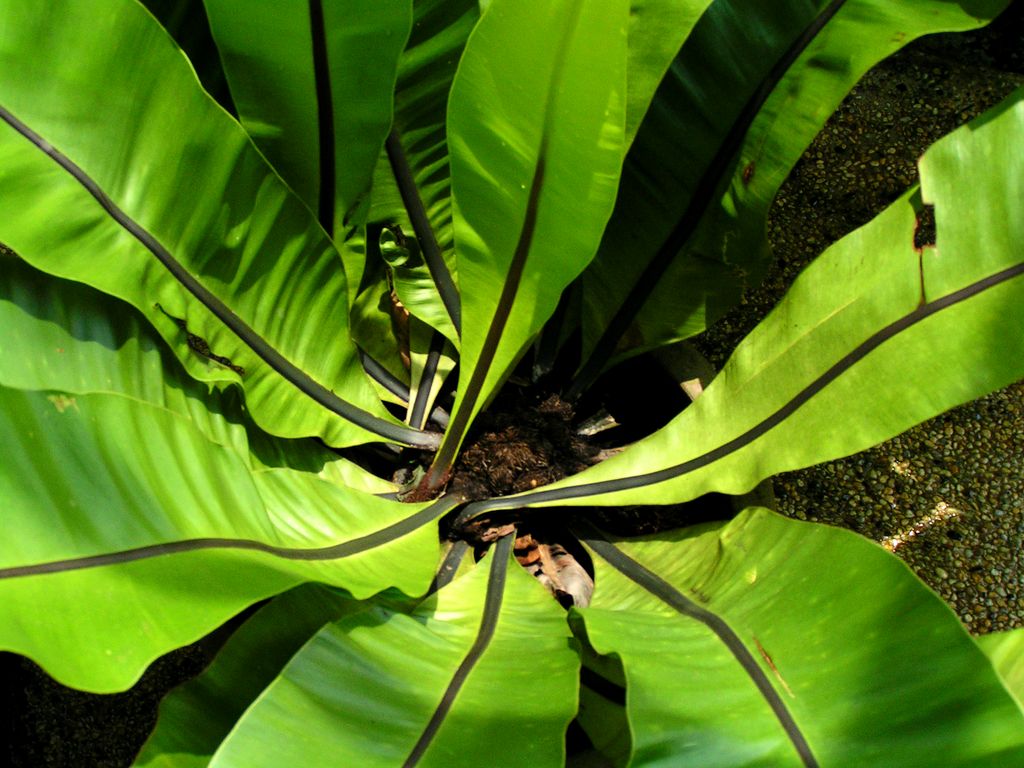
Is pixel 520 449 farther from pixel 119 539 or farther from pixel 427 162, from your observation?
pixel 119 539

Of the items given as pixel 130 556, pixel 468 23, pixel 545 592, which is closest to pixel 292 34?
pixel 468 23

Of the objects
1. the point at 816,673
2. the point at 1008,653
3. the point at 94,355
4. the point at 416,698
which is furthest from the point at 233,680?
the point at 1008,653

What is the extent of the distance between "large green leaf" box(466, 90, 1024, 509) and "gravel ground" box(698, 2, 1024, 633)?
416mm

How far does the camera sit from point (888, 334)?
2.21 ft

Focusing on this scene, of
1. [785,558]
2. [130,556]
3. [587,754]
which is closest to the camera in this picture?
[130,556]

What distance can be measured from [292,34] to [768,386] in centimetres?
47

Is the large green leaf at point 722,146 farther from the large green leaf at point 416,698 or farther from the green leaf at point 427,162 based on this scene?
the large green leaf at point 416,698

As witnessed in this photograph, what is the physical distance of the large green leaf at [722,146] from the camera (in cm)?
73

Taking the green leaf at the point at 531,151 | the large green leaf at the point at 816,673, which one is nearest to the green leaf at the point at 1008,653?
the large green leaf at the point at 816,673

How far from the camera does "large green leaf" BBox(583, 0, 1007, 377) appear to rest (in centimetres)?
73

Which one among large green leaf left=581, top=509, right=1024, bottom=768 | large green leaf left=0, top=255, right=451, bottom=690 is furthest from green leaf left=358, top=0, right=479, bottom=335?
large green leaf left=581, top=509, right=1024, bottom=768

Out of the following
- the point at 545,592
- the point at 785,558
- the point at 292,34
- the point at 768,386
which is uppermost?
the point at 292,34

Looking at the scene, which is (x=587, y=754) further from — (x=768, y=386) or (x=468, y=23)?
(x=468, y=23)

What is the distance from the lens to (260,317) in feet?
2.66
